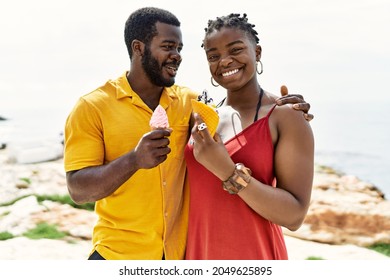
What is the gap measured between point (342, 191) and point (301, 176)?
21.6 ft

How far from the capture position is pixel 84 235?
748 cm

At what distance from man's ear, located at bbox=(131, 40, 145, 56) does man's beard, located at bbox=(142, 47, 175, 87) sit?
0.19 feet

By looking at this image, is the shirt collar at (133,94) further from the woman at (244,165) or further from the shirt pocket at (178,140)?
the woman at (244,165)

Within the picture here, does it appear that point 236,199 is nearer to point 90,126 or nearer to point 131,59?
point 90,126

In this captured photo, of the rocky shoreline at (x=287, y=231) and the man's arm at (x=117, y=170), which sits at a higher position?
the man's arm at (x=117, y=170)

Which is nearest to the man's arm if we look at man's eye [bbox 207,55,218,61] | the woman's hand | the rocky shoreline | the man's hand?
the woman's hand

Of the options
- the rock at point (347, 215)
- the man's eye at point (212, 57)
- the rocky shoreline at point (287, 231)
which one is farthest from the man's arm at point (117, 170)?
the rock at point (347, 215)

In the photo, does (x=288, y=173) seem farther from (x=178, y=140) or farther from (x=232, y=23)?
(x=232, y=23)

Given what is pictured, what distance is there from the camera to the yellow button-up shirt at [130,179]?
289 centimetres

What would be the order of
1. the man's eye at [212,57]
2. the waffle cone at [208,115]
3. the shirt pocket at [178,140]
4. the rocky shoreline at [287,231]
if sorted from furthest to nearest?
the rocky shoreline at [287,231], the shirt pocket at [178,140], the man's eye at [212,57], the waffle cone at [208,115]

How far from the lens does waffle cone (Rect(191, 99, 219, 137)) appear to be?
2668mm

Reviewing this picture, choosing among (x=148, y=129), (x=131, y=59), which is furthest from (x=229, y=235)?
(x=131, y=59)

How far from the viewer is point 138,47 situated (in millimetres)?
3158

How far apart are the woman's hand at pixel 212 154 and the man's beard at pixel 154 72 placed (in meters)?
0.57
